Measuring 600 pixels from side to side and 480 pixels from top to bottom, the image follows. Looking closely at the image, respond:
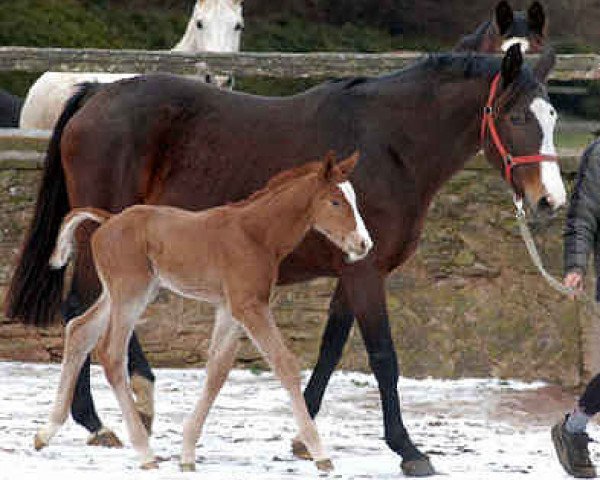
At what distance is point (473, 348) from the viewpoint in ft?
34.3

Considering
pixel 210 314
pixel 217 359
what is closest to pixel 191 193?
pixel 217 359

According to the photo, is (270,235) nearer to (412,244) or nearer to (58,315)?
(412,244)

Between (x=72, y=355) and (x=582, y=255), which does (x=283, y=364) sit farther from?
(x=582, y=255)

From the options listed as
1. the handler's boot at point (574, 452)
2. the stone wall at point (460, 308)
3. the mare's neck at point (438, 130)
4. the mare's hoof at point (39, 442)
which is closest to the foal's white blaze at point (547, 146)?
the mare's neck at point (438, 130)

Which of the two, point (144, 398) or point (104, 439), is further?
point (144, 398)

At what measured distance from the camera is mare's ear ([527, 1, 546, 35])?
9.90 metres

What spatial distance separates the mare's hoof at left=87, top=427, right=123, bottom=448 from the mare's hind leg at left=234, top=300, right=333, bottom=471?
1.19m

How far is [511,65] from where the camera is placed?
742 centimetres

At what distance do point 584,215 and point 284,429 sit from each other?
6.54ft

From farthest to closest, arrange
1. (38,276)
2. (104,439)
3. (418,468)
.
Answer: (38,276) < (104,439) < (418,468)

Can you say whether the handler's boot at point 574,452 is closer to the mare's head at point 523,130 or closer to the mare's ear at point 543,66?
the mare's head at point 523,130

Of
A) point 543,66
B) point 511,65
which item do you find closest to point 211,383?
point 511,65

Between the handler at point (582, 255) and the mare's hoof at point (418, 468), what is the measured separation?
57 centimetres

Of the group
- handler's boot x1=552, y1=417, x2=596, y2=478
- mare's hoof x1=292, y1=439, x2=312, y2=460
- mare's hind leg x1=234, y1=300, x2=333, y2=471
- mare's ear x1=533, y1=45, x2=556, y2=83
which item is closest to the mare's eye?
mare's ear x1=533, y1=45, x2=556, y2=83
